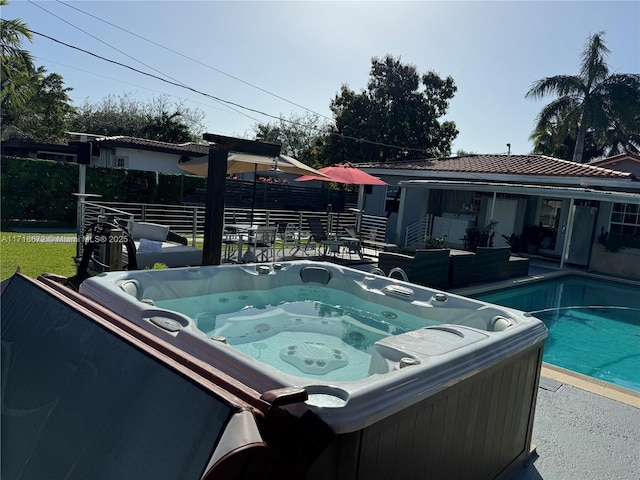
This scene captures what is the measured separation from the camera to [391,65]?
87.4 ft

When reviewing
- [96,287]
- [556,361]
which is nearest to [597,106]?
[556,361]

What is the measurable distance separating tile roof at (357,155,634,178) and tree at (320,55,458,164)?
25.5 feet

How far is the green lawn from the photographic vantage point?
24.5ft

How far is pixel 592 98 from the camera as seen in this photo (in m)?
23.1

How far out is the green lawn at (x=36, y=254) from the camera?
748cm

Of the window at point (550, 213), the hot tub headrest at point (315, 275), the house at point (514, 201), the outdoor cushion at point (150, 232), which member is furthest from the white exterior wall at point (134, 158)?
the hot tub headrest at point (315, 275)

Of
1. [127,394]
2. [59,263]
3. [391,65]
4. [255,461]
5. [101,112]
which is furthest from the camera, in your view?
[101,112]

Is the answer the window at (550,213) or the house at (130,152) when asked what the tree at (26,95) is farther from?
the window at (550,213)

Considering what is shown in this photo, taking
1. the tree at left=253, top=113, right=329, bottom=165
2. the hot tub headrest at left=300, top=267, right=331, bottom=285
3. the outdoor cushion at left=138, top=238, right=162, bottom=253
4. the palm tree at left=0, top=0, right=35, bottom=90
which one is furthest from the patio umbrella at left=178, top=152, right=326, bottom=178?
the tree at left=253, top=113, right=329, bottom=165

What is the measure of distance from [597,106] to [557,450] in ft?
79.5

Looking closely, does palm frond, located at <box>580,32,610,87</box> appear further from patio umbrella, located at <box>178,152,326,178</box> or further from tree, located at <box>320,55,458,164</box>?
patio umbrella, located at <box>178,152,326,178</box>

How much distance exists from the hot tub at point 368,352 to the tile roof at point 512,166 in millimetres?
11065

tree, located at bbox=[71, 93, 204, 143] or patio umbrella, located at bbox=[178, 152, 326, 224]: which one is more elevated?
tree, located at bbox=[71, 93, 204, 143]

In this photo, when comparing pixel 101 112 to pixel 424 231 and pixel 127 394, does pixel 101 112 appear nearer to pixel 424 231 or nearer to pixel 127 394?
pixel 424 231
